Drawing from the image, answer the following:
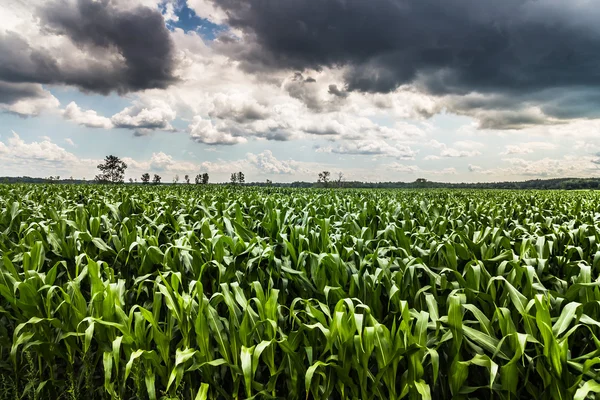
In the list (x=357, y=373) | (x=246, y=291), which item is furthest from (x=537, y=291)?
(x=246, y=291)

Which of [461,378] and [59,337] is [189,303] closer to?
[59,337]

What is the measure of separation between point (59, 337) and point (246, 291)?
1798 mm

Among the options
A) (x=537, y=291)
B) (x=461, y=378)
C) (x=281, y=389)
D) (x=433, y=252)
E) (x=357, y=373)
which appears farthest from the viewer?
(x=433, y=252)

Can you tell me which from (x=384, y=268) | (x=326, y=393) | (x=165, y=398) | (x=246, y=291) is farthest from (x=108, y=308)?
(x=384, y=268)

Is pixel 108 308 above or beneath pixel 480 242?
beneath

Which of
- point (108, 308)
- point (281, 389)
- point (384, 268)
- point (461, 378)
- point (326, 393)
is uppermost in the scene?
point (384, 268)

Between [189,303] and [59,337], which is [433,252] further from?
[59,337]

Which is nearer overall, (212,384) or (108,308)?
(212,384)

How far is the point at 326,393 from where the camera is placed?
258cm

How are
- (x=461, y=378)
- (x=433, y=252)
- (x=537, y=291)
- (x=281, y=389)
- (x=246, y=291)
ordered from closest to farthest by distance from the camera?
(x=461, y=378), (x=281, y=389), (x=537, y=291), (x=246, y=291), (x=433, y=252)

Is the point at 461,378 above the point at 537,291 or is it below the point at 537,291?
below

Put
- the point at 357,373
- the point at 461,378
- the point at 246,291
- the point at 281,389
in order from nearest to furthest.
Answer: the point at 461,378 < the point at 357,373 < the point at 281,389 < the point at 246,291

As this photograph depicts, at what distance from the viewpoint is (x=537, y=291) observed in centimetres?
348

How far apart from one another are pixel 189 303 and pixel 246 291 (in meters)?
1.18
